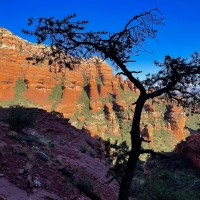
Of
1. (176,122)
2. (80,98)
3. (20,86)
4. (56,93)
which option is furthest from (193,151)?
(80,98)

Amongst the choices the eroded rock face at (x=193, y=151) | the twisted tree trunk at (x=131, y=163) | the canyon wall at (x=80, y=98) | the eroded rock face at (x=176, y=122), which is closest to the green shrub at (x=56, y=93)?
the canyon wall at (x=80, y=98)

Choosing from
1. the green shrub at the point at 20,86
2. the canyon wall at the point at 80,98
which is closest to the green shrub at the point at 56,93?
the canyon wall at the point at 80,98

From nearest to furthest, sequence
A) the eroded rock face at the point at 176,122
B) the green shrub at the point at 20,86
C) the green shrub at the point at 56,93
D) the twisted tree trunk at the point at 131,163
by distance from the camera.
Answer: the twisted tree trunk at the point at 131,163 → the green shrub at the point at 20,86 → the green shrub at the point at 56,93 → the eroded rock face at the point at 176,122

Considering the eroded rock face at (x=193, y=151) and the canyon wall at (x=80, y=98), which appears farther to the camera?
the canyon wall at (x=80, y=98)

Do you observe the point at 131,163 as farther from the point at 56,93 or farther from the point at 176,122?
the point at 176,122

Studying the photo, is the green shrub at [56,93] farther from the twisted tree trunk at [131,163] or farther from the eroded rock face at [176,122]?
the twisted tree trunk at [131,163]

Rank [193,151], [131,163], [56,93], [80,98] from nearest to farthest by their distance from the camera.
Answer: [131,163], [193,151], [56,93], [80,98]

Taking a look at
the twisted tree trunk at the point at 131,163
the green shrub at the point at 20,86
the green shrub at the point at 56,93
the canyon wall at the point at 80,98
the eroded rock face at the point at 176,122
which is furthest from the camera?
the eroded rock face at the point at 176,122

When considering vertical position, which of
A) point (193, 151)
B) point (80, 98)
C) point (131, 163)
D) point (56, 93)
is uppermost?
point (80, 98)

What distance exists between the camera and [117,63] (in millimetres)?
5801

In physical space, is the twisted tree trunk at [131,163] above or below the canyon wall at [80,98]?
below

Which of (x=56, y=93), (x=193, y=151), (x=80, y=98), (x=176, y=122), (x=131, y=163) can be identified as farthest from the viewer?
(x=80, y=98)

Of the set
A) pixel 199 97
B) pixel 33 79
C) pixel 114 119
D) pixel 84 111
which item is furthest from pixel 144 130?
pixel 199 97

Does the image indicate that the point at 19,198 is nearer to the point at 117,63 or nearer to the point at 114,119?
the point at 117,63
